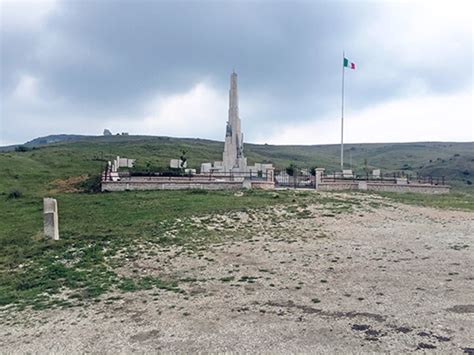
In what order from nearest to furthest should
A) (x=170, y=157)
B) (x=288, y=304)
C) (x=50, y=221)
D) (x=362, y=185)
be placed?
(x=288, y=304) < (x=50, y=221) < (x=362, y=185) < (x=170, y=157)

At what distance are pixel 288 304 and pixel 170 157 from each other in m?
62.0

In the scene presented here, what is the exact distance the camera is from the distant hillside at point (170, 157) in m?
36.2

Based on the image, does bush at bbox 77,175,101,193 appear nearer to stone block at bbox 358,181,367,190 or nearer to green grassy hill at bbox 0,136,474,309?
green grassy hill at bbox 0,136,474,309

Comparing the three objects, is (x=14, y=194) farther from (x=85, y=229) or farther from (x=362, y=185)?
(x=362, y=185)

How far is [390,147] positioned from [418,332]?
474 feet

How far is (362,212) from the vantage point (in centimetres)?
2183

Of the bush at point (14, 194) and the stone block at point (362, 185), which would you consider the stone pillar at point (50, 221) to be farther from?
the stone block at point (362, 185)

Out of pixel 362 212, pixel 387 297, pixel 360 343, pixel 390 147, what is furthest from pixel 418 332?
pixel 390 147

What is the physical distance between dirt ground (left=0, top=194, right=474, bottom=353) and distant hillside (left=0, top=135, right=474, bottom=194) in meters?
19.6

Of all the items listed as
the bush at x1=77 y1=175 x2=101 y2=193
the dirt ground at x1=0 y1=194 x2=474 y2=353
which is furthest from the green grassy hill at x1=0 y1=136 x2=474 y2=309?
the dirt ground at x1=0 y1=194 x2=474 y2=353

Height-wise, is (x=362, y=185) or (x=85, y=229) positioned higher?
(x=362, y=185)

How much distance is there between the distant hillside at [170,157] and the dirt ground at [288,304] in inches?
773

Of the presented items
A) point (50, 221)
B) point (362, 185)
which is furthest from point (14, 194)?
point (362, 185)

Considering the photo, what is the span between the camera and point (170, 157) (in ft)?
231
